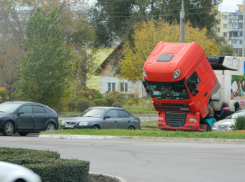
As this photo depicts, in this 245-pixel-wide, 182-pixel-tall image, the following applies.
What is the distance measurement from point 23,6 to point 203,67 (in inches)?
1058

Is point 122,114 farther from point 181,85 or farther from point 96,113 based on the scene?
point 181,85

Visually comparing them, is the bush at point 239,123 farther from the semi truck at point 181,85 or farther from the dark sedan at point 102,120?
the dark sedan at point 102,120

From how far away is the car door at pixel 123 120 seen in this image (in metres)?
19.9

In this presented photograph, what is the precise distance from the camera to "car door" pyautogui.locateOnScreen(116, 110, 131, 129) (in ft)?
65.3

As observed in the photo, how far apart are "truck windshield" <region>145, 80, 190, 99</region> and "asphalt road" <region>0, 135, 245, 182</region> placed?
3.80 meters

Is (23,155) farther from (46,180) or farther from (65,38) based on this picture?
→ (65,38)

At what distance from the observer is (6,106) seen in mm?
18234

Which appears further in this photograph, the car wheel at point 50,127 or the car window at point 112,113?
the car window at point 112,113

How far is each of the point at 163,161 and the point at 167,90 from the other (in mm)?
8073

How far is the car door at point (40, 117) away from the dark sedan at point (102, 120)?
93 cm

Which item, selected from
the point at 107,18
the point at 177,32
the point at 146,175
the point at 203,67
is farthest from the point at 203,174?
the point at 107,18

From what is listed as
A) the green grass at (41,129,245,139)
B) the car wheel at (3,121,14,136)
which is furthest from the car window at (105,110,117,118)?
the car wheel at (3,121,14,136)

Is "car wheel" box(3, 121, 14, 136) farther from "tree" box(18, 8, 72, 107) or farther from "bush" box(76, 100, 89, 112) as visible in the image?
"bush" box(76, 100, 89, 112)

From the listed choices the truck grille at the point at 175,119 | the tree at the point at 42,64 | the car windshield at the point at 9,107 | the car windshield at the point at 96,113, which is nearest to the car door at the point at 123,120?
the car windshield at the point at 96,113
